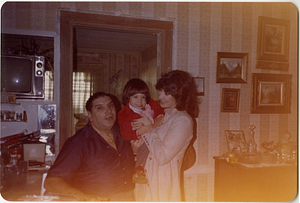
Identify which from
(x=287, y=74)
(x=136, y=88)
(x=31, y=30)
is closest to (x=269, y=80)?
(x=287, y=74)

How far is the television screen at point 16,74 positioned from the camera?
1632 millimetres

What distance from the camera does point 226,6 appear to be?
213 centimetres

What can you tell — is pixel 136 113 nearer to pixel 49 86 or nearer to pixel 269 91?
pixel 49 86

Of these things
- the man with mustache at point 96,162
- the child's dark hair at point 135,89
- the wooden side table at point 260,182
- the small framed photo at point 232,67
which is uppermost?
the small framed photo at point 232,67

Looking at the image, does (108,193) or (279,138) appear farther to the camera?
(279,138)

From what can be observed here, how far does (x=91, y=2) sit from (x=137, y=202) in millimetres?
1584

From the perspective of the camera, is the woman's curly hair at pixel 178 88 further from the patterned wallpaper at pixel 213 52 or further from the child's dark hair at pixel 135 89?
the patterned wallpaper at pixel 213 52

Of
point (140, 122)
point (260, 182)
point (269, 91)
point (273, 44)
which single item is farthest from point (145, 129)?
point (273, 44)

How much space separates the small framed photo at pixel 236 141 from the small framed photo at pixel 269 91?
27 cm

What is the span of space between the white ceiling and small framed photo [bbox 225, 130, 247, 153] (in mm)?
1510

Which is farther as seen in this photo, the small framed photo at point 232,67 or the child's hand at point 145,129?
the small framed photo at point 232,67

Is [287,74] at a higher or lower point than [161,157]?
higher

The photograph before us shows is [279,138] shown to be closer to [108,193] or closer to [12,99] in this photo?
[108,193]

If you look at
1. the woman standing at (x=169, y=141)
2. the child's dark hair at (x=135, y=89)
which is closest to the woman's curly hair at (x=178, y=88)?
the woman standing at (x=169, y=141)
